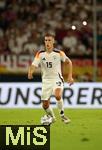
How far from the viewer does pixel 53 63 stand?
Result: 15.1 m

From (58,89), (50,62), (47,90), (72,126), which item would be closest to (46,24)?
(50,62)

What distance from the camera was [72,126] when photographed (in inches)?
577

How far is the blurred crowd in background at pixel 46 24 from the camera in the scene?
24.2m

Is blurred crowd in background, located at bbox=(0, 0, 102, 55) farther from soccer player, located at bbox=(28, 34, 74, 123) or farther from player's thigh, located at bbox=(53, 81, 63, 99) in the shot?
player's thigh, located at bbox=(53, 81, 63, 99)

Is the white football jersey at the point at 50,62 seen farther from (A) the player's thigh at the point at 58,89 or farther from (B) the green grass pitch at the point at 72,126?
(B) the green grass pitch at the point at 72,126

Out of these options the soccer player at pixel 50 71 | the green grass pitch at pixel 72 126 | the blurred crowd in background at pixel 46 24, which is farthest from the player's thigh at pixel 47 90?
the blurred crowd in background at pixel 46 24

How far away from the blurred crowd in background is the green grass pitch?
5.16 meters

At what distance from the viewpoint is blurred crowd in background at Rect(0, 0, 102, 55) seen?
24234mm

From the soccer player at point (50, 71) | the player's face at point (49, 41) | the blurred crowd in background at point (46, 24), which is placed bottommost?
the soccer player at point (50, 71)

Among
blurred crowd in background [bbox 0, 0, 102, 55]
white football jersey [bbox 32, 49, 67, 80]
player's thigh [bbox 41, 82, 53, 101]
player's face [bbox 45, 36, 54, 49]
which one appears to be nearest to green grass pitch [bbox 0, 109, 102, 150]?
player's thigh [bbox 41, 82, 53, 101]

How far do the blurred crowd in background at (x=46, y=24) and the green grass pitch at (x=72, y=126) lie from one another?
5.16 metres

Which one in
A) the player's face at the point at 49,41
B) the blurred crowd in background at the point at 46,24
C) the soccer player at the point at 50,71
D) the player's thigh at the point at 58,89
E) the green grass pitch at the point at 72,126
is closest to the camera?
the green grass pitch at the point at 72,126

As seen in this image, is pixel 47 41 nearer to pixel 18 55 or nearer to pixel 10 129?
pixel 10 129

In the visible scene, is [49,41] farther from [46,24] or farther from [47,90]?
[46,24]
